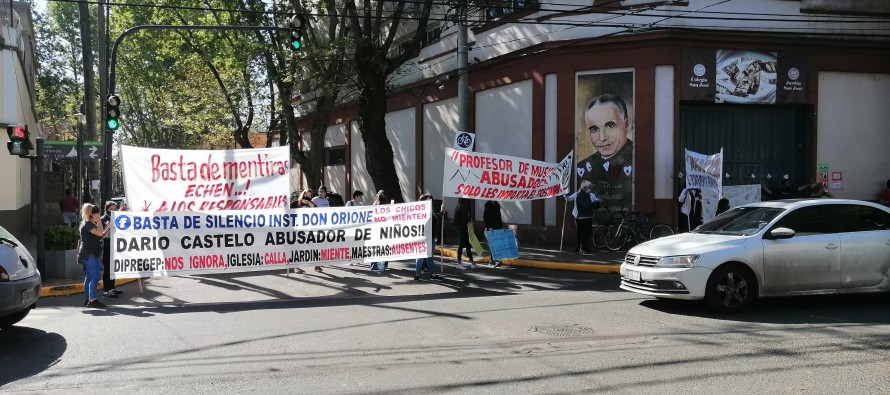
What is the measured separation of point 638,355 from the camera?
21.9 ft

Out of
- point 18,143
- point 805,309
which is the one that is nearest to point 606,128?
point 805,309

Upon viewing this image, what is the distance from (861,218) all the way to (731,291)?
233 cm

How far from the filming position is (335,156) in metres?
33.3

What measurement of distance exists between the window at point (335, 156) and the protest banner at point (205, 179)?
20.2 meters

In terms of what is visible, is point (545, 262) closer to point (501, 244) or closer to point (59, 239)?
point (501, 244)

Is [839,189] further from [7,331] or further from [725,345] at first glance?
[7,331]

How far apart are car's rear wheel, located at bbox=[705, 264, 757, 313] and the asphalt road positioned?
196 mm

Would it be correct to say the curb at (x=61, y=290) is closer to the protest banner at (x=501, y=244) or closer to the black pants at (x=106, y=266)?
the black pants at (x=106, y=266)

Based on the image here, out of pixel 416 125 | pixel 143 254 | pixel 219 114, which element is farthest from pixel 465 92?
pixel 219 114

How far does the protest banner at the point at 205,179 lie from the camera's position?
11086mm

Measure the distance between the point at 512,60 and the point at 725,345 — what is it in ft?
43.8

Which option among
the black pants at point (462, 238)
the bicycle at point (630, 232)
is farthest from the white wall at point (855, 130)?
the black pants at point (462, 238)

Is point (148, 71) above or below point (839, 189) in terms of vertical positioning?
above

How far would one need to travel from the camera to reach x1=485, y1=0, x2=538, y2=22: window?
19.0 metres
